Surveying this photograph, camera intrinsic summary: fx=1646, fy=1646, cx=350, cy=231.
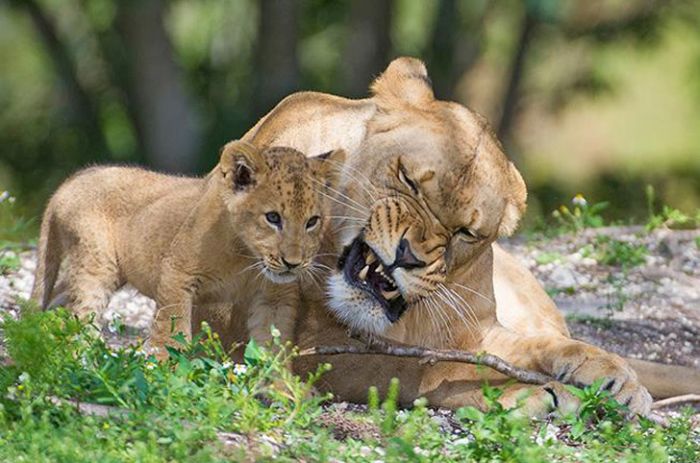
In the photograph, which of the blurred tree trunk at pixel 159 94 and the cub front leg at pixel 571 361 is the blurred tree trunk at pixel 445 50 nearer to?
the blurred tree trunk at pixel 159 94

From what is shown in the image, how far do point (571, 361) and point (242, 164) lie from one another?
121 centimetres

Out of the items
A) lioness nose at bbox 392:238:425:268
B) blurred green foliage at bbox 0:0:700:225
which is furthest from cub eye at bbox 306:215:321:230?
blurred green foliage at bbox 0:0:700:225

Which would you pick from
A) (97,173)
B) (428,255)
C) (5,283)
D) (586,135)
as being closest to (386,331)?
(428,255)

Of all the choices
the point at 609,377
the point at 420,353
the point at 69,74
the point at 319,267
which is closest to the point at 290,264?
the point at 319,267

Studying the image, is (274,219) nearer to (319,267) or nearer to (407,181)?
(319,267)

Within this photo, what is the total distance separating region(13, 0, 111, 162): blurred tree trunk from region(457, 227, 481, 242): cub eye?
8304 millimetres

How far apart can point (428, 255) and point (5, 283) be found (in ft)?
7.99

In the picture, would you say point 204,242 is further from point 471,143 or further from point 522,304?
point 522,304

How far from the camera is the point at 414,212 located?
4938 mm

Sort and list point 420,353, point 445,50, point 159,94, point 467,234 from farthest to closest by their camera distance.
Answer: point 445,50
point 159,94
point 467,234
point 420,353

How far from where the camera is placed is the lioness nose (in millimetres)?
4883

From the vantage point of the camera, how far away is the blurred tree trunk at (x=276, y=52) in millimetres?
12211


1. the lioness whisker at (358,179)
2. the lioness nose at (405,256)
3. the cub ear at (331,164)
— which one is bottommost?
the lioness nose at (405,256)

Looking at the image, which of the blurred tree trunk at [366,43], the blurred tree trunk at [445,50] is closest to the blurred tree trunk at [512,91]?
the blurred tree trunk at [445,50]
